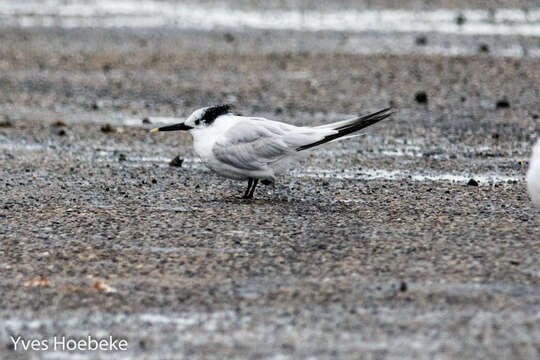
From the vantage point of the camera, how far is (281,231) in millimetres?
6867

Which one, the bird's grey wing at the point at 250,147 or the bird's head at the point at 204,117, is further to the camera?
the bird's head at the point at 204,117

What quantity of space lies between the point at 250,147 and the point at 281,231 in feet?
3.27

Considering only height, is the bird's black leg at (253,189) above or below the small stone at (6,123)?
above

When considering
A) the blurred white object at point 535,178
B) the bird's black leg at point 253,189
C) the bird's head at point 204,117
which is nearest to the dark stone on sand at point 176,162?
the bird's head at point 204,117

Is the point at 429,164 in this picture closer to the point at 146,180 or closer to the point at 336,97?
the point at 146,180

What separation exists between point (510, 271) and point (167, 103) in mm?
7772

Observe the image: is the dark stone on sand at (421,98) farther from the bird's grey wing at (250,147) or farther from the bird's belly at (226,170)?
the bird's belly at (226,170)

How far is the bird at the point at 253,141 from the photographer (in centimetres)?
762

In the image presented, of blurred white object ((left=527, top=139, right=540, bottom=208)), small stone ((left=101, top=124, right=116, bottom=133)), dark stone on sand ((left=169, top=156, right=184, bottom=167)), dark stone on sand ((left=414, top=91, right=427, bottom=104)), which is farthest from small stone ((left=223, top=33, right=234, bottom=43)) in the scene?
blurred white object ((left=527, top=139, right=540, bottom=208))

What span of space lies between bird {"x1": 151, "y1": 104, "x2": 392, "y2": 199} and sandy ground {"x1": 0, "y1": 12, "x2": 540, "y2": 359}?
28 cm

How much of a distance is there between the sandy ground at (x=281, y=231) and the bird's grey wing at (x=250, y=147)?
332mm

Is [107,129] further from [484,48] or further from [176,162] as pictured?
[484,48]

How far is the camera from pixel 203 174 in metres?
9.12

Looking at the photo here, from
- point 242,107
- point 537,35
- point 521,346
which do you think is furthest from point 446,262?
point 537,35
